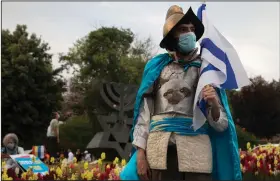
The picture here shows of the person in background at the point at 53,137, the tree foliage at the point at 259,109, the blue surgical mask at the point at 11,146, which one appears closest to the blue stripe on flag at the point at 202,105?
the blue surgical mask at the point at 11,146

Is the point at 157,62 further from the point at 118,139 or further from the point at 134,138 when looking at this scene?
the point at 118,139

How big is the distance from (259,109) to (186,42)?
95.7 feet

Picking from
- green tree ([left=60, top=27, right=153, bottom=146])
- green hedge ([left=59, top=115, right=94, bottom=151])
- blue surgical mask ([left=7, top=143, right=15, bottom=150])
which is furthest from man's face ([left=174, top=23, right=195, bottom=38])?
green tree ([left=60, top=27, right=153, bottom=146])

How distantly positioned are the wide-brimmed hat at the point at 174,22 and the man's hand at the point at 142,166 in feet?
2.35

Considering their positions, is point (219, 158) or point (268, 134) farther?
point (268, 134)

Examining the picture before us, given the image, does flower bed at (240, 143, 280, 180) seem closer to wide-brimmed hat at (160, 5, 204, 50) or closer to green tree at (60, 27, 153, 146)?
wide-brimmed hat at (160, 5, 204, 50)

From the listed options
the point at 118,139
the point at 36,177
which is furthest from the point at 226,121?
the point at 118,139

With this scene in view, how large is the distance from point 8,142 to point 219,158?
6.23 metres

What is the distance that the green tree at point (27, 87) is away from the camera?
31.6 m

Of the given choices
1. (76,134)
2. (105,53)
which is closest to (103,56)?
(105,53)

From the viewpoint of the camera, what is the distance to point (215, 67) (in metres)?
3.15

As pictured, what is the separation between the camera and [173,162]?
3.15 meters

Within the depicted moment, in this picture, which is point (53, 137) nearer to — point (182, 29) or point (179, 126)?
point (182, 29)

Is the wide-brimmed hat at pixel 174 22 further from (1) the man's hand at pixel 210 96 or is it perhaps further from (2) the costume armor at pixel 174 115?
(1) the man's hand at pixel 210 96
